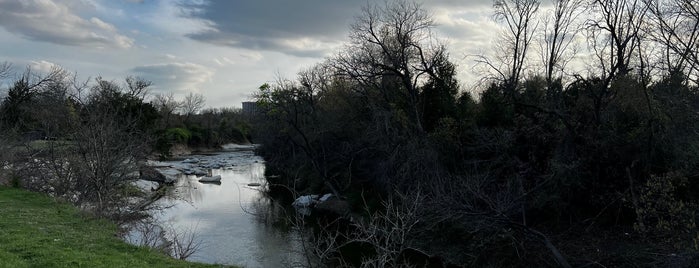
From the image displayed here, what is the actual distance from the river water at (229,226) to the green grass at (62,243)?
2080 millimetres

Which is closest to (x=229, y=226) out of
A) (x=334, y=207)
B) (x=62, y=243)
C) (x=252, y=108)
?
(x=334, y=207)

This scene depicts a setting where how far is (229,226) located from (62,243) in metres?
14.0

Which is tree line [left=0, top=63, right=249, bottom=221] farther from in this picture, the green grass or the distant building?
the distant building

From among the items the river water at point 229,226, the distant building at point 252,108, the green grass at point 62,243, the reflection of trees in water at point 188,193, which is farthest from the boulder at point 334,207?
the distant building at point 252,108

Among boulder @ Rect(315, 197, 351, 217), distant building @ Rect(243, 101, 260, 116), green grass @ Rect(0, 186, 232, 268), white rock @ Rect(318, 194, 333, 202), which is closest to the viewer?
green grass @ Rect(0, 186, 232, 268)

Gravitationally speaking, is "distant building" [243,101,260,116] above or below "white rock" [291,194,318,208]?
above

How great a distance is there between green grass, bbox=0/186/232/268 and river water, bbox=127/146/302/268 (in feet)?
6.82

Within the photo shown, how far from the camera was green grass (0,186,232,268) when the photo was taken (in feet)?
30.0

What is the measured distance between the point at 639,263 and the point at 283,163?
32.6 metres

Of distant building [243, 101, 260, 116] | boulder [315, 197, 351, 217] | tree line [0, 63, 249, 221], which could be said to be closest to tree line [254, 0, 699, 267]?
boulder [315, 197, 351, 217]

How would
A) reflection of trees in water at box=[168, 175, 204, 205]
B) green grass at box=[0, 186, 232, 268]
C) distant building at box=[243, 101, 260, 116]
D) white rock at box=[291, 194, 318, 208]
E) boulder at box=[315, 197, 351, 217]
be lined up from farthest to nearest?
1. distant building at box=[243, 101, 260, 116]
2. reflection of trees in water at box=[168, 175, 204, 205]
3. white rock at box=[291, 194, 318, 208]
4. boulder at box=[315, 197, 351, 217]
5. green grass at box=[0, 186, 232, 268]

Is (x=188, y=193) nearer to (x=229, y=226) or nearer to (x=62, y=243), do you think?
(x=229, y=226)

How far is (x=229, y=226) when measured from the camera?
2448 cm

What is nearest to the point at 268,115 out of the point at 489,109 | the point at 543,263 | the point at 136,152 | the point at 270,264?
the point at 136,152
